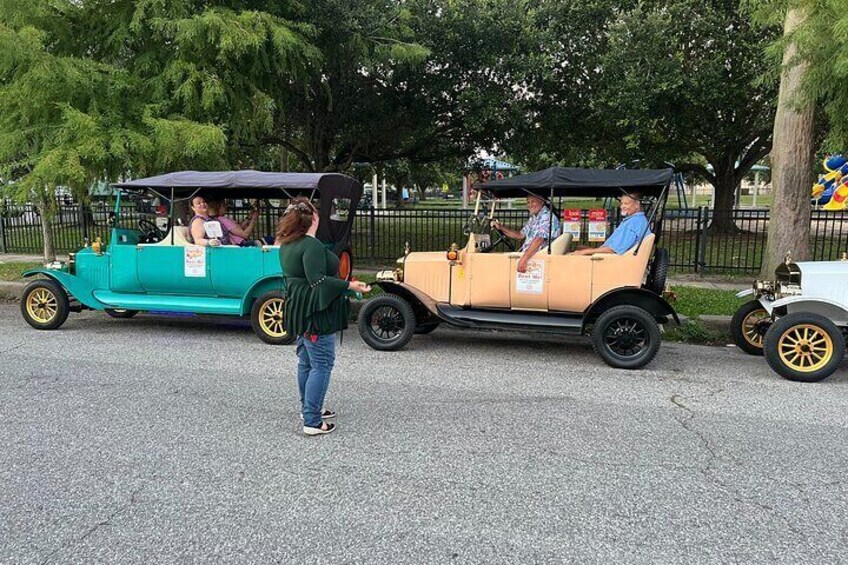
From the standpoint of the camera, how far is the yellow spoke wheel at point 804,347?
6.16 m

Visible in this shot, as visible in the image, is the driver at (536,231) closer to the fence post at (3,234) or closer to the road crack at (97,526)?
the road crack at (97,526)

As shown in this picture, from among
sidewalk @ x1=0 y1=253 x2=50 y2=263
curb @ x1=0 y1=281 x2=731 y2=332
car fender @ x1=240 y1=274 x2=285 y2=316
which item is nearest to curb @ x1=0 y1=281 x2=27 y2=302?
curb @ x1=0 y1=281 x2=731 y2=332

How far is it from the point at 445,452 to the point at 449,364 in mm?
2521

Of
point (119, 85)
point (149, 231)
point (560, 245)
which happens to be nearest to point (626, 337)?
point (560, 245)

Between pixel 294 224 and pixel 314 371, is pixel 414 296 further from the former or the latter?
pixel 294 224

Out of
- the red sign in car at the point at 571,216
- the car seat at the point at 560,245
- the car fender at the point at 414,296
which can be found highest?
the red sign in car at the point at 571,216

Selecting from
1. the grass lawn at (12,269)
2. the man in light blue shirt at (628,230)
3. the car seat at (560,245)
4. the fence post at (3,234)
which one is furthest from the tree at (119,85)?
the fence post at (3,234)

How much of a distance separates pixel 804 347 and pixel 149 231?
7.82m

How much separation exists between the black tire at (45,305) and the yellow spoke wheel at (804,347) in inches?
323

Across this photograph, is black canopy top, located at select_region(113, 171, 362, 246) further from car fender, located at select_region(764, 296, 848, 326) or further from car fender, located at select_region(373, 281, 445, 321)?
car fender, located at select_region(764, 296, 848, 326)

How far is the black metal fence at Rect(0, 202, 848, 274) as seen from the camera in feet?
41.5

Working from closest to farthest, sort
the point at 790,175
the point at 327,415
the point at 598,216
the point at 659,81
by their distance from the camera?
the point at 327,415 → the point at 598,216 → the point at 790,175 → the point at 659,81

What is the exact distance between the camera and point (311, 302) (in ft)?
14.6

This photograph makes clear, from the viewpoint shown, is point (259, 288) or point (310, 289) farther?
point (259, 288)
